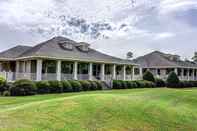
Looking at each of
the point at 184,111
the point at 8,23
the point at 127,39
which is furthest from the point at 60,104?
the point at 127,39

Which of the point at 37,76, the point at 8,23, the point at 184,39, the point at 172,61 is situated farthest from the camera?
the point at 172,61

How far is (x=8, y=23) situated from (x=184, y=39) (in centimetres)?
2380

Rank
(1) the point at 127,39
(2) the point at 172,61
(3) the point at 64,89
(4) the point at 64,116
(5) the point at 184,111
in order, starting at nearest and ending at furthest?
(4) the point at 64,116
(5) the point at 184,111
(3) the point at 64,89
(1) the point at 127,39
(2) the point at 172,61

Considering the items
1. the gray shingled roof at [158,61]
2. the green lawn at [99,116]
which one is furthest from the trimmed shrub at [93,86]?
the gray shingled roof at [158,61]

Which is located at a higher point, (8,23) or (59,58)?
(8,23)

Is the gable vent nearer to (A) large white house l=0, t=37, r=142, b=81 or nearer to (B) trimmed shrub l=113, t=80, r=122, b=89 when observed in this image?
(A) large white house l=0, t=37, r=142, b=81

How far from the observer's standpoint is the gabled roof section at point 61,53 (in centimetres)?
3189

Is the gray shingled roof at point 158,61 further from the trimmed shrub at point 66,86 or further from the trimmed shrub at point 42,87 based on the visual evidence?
the trimmed shrub at point 42,87

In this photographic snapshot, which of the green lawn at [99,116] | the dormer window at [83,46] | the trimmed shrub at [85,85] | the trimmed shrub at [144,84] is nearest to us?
the green lawn at [99,116]

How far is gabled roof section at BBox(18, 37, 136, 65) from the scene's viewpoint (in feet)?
105

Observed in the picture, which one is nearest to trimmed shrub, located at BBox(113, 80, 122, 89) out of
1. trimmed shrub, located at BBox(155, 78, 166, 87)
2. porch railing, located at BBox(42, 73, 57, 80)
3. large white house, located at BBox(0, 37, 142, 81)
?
large white house, located at BBox(0, 37, 142, 81)

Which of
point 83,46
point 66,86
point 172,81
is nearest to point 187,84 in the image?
point 172,81

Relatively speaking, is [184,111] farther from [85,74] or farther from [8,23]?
[8,23]

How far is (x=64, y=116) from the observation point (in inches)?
491
